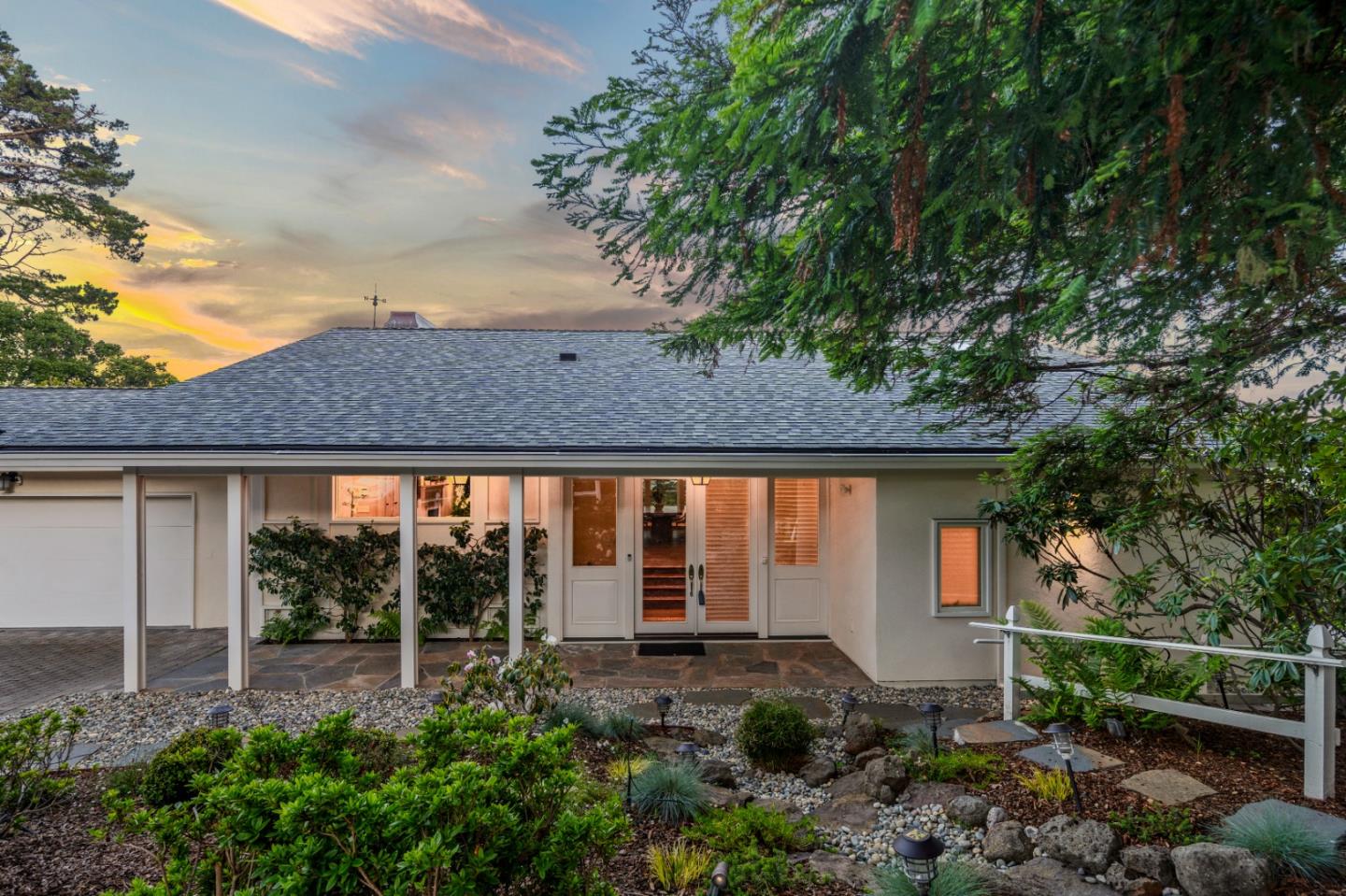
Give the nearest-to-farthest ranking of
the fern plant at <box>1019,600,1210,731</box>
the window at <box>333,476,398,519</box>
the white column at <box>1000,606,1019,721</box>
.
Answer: the fern plant at <box>1019,600,1210,731</box> → the white column at <box>1000,606,1019,721</box> → the window at <box>333,476,398,519</box>

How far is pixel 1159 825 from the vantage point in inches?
124

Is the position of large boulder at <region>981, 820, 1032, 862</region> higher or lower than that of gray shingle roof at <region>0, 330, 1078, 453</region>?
lower

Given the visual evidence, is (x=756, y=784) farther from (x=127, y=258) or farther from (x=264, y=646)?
(x=127, y=258)

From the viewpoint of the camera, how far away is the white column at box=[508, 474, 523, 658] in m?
6.41

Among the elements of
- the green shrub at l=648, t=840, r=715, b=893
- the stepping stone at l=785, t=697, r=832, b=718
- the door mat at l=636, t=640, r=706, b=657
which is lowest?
the door mat at l=636, t=640, r=706, b=657

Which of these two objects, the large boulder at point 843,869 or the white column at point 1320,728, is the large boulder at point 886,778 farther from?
the white column at point 1320,728

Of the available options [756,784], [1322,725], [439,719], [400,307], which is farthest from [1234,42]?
[400,307]

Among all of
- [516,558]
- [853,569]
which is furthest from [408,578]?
[853,569]

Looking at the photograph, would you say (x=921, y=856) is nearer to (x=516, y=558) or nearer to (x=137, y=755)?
(x=516, y=558)

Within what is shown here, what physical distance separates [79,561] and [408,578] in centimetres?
661

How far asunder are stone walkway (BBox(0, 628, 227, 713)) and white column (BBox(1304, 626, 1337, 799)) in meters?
9.95

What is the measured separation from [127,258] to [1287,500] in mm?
19586

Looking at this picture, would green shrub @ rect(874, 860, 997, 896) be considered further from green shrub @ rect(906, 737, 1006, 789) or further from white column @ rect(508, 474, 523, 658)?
white column @ rect(508, 474, 523, 658)

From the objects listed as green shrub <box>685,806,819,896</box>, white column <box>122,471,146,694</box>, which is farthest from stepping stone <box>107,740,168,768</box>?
green shrub <box>685,806,819,896</box>
